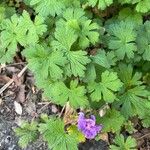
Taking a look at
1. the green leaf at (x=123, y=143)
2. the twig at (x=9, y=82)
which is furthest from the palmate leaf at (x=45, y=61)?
the twig at (x=9, y=82)

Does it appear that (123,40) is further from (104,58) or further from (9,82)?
(9,82)

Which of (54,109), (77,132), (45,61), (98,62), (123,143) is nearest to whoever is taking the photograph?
(45,61)

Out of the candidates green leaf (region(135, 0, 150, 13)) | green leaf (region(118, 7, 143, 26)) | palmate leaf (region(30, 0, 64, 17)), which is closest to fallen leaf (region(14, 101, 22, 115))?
palmate leaf (region(30, 0, 64, 17))

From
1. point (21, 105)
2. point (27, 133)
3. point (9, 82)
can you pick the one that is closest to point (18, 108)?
point (21, 105)

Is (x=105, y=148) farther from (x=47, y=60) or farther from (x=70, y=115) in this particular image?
(x=47, y=60)

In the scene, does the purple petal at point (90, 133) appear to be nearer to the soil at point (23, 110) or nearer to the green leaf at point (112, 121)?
the green leaf at point (112, 121)

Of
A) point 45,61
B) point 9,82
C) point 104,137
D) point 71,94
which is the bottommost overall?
point 104,137
